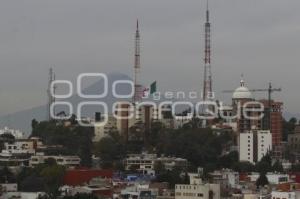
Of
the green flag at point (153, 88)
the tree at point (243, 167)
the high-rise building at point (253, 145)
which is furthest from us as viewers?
the green flag at point (153, 88)

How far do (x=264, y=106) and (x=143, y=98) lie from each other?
4184mm

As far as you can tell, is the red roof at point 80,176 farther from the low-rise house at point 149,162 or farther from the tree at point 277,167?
the tree at point 277,167

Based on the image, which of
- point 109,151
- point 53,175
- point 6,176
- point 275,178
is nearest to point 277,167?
point 275,178

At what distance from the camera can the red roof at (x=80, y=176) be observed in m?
21.1

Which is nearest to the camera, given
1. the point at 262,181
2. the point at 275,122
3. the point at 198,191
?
the point at 198,191

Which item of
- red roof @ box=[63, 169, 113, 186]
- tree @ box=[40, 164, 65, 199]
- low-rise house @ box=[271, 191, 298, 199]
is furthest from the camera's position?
red roof @ box=[63, 169, 113, 186]

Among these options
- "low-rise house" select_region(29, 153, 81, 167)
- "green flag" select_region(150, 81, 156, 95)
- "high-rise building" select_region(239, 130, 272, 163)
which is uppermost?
"green flag" select_region(150, 81, 156, 95)

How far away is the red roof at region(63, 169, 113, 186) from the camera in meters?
21.1

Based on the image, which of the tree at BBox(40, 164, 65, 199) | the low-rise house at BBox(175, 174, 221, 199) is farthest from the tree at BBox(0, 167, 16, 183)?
the low-rise house at BBox(175, 174, 221, 199)

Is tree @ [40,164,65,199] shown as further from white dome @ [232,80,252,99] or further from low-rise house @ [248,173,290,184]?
white dome @ [232,80,252,99]

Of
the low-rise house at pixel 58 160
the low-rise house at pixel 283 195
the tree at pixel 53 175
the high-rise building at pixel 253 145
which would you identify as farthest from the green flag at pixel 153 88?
the low-rise house at pixel 283 195

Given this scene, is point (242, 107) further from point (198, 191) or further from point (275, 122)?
point (198, 191)

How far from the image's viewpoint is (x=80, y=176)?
21375 mm

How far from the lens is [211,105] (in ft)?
107
